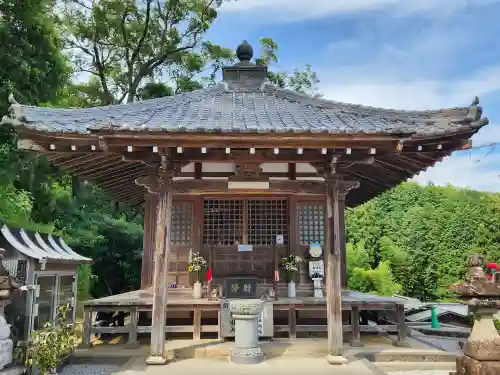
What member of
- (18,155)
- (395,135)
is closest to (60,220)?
(18,155)

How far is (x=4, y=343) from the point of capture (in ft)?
17.1

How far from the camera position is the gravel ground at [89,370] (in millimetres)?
6281

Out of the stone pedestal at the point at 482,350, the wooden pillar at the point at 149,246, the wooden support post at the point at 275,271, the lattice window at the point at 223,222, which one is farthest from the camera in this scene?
the wooden pillar at the point at 149,246

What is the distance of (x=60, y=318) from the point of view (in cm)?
620

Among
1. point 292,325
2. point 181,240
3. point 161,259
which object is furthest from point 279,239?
point 161,259

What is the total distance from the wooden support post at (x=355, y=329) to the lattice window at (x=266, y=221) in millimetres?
2185

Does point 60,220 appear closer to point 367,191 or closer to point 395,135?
point 367,191

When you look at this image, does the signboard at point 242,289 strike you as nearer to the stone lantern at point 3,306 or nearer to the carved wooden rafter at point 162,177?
the carved wooden rafter at point 162,177

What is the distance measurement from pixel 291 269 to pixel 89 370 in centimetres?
440

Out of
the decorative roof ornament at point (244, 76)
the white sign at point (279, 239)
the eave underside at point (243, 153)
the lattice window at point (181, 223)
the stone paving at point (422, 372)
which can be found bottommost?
the stone paving at point (422, 372)

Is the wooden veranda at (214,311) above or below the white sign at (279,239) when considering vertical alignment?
below

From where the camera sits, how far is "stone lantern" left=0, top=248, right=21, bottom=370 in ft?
16.7

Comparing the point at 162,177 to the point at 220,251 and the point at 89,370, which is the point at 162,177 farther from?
the point at 89,370

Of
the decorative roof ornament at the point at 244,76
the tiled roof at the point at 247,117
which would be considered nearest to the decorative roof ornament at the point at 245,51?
the decorative roof ornament at the point at 244,76
